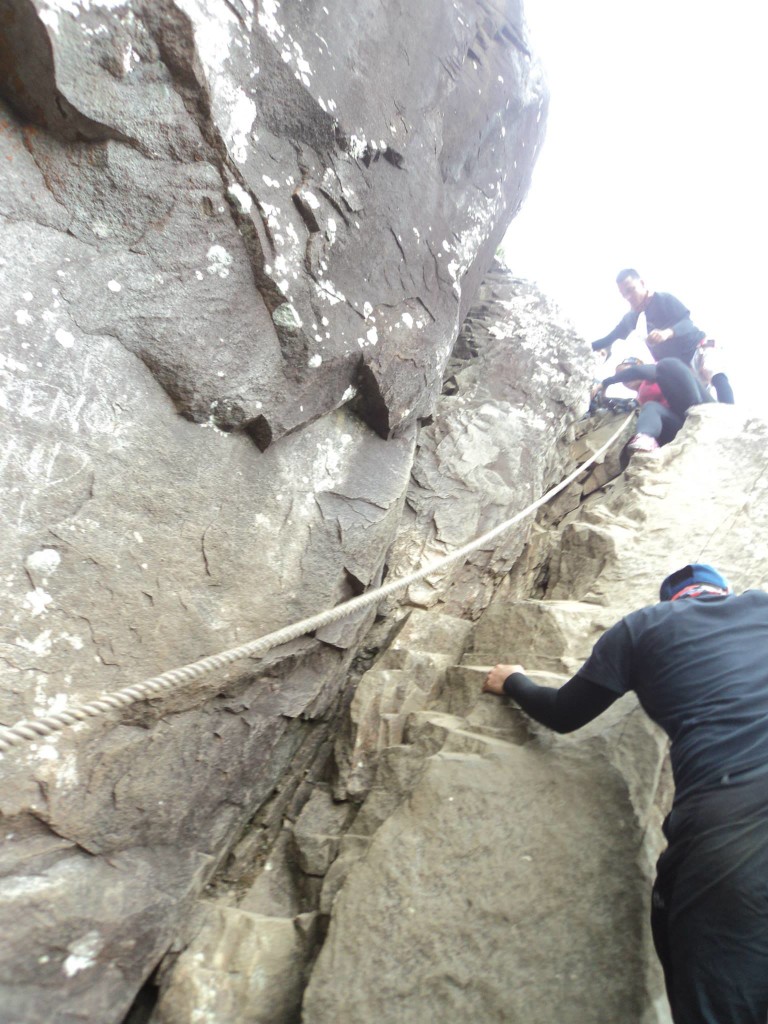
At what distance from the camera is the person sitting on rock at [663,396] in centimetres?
474

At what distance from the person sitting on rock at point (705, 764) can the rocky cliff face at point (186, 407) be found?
1.16 m

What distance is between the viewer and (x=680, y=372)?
4.78 metres

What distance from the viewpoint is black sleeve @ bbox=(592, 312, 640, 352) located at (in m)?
5.24

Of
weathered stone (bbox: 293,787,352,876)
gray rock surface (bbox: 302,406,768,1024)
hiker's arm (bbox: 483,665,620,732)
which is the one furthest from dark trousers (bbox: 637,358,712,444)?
weathered stone (bbox: 293,787,352,876)

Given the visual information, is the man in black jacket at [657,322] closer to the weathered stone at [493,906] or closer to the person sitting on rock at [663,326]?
the person sitting on rock at [663,326]

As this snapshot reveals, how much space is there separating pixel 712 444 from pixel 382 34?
3.23 m

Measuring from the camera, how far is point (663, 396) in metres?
4.94

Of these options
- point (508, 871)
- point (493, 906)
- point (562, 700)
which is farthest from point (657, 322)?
point (493, 906)

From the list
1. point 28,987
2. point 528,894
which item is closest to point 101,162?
point 28,987

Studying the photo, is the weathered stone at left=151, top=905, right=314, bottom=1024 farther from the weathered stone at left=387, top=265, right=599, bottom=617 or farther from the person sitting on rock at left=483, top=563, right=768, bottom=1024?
the weathered stone at left=387, top=265, right=599, bottom=617

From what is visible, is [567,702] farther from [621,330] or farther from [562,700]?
[621,330]

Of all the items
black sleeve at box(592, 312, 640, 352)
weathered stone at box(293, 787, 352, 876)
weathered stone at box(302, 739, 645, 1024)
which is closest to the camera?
weathered stone at box(302, 739, 645, 1024)

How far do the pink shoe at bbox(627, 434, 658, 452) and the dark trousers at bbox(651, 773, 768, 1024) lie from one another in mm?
3282

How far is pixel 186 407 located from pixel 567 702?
67.6 inches
